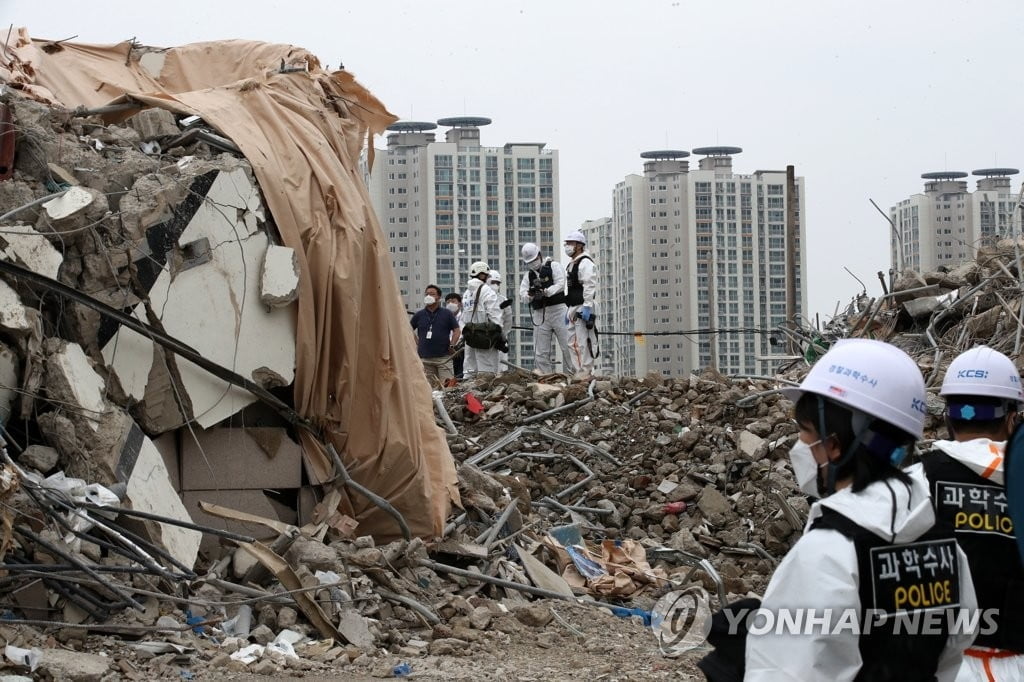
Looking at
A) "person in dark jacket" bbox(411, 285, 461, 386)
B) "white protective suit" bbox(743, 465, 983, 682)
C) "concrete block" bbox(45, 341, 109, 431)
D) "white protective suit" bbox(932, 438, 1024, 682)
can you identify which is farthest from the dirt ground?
"person in dark jacket" bbox(411, 285, 461, 386)

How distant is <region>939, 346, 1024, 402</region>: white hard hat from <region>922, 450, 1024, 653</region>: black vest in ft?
1.33

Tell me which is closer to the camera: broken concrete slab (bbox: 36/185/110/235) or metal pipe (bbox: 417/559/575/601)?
broken concrete slab (bbox: 36/185/110/235)

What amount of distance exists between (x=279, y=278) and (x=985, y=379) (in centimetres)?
432

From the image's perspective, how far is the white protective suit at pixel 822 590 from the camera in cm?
218

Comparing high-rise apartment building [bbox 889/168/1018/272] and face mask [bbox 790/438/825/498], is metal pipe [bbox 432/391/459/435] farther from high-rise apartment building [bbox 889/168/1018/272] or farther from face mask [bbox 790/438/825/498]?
high-rise apartment building [bbox 889/168/1018/272]

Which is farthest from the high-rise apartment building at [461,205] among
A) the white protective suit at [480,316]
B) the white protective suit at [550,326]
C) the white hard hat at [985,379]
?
the white hard hat at [985,379]

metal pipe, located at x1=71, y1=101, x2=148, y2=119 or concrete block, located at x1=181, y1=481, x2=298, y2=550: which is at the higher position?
metal pipe, located at x1=71, y1=101, x2=148, y2=119

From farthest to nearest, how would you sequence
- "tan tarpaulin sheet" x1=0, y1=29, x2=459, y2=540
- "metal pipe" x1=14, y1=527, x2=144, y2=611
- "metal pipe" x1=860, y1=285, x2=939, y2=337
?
"metal pipe" x1=860, y1=285, x2=939, y2=337 < "tan tarpaulin sheet" x1=0, y1=29, x2=459, y2=540 < "metal pipe" x1=14, y1=527, x2=144, y2=611

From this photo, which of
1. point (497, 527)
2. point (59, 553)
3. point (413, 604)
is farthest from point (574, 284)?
point (59, 553)

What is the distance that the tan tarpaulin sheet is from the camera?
734cm

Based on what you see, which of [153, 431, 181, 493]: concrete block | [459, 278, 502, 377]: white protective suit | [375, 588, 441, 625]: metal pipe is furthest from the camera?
[459, 278, 502, 377]: white protective suit

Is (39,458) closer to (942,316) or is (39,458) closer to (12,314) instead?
(12,314)

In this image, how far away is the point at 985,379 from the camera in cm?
381

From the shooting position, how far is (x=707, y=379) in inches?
531
